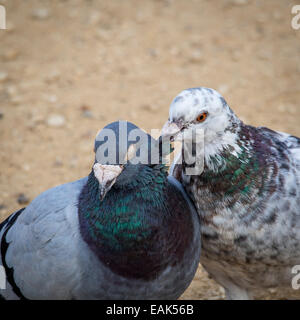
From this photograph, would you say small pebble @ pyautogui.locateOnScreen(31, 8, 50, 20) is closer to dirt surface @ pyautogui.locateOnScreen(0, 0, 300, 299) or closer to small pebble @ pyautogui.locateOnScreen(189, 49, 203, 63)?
dirt surface @ pyautogui.locateOnScreen(0, 0, 300, 299)

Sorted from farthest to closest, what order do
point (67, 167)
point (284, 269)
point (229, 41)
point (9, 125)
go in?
point (229, 41)
point (9, 125)
point (67, 167)
point (284, 269)

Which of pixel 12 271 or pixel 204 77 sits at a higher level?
pixel 204 77

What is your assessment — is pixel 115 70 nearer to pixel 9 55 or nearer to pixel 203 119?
pixel 9 55

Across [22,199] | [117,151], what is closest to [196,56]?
[22,199]

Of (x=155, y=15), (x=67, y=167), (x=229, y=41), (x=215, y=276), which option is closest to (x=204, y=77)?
(x=229, y=41)

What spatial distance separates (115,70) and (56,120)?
1.10m

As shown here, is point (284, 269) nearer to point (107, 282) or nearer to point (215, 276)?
point (215, 276)

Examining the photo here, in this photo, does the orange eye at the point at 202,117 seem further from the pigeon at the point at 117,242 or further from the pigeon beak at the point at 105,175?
the pigeon beak at the point at 105,175

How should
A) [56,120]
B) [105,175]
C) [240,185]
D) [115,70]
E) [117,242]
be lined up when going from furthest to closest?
[115,70] → [56,120] → [240,185] → [117,242] → [105,175]

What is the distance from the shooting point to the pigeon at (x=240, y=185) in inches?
90.9

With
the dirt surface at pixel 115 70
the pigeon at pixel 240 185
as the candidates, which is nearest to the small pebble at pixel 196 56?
the dirt surface at pixel 115 70

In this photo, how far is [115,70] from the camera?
18.4 feet
